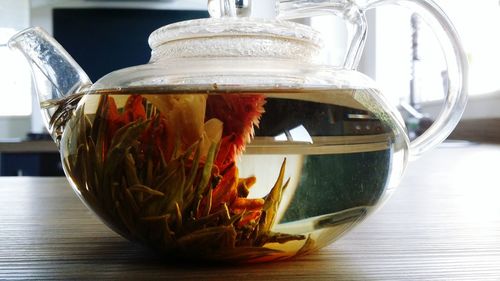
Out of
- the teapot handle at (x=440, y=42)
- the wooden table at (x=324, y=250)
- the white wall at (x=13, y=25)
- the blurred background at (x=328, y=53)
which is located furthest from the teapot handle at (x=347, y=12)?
the white wall at (x=13, y=25)

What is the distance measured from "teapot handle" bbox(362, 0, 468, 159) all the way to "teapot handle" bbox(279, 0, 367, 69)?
13mm

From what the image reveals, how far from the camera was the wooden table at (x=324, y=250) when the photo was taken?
231mm

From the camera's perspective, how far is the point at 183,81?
0.26 metres

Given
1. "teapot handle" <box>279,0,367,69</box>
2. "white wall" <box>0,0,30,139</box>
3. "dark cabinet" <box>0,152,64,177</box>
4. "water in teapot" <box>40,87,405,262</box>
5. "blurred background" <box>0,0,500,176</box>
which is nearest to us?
"water in teapot" <box>40,87,405,262</box>

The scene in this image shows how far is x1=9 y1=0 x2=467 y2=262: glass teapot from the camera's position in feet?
0.75

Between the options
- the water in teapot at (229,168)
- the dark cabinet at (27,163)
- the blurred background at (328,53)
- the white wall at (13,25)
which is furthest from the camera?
the white wall at (13,25)

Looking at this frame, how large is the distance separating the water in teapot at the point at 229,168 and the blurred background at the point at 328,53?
122 centimetres

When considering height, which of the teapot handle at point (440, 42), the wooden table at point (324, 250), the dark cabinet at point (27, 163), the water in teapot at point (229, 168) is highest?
the teapot handle at point (440, 42)

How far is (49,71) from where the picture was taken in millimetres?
334

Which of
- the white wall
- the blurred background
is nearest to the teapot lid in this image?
the blurred background

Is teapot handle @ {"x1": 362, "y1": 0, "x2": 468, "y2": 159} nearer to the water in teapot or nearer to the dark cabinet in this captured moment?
the water in teapot

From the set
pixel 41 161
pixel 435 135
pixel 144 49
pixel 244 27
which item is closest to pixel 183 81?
pixel 244 27

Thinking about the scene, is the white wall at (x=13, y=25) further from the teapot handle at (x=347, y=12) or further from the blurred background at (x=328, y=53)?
the teapot handle at (x=347, y=12)

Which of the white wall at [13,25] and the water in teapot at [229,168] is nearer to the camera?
the water in teapot at [229,168]
